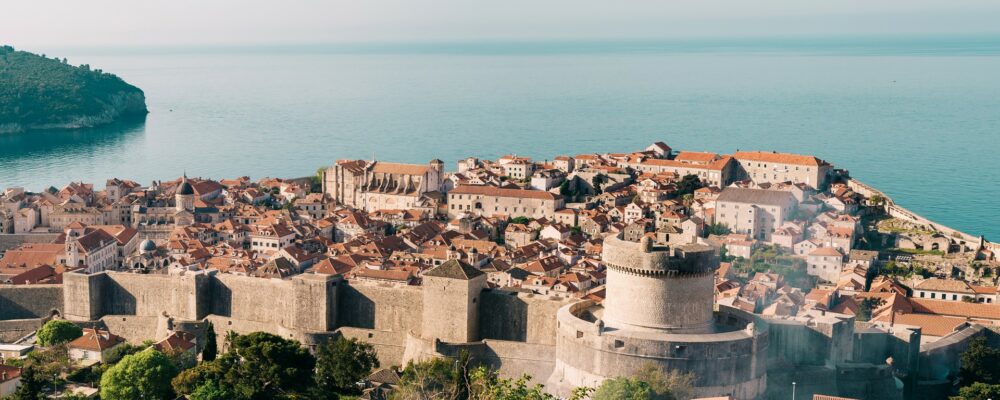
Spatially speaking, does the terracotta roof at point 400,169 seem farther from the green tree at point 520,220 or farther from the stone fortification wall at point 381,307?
the stone fortification wall at point 381,307

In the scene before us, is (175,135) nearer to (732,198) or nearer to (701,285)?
(732,198)

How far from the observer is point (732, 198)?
132ft

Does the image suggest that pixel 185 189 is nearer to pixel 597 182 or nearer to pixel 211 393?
pixel 597 182

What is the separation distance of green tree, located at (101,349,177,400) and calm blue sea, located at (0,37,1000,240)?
3688 cm

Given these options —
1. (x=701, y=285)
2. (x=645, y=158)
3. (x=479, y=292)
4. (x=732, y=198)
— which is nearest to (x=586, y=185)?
(x=645, y=158)

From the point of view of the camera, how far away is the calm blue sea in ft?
223

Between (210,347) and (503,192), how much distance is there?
74.9ft

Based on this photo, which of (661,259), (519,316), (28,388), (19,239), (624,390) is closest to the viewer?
(624,390)

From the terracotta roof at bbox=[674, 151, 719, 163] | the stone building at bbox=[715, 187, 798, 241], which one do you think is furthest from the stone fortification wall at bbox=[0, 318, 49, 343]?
the terracotta roof at bbox=[674, 151, 719, 163]

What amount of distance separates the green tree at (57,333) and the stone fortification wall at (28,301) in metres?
2.74

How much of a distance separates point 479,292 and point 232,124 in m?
78.6

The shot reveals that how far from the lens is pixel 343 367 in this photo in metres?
20.8

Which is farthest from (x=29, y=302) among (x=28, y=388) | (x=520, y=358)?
(x=520, y=358)

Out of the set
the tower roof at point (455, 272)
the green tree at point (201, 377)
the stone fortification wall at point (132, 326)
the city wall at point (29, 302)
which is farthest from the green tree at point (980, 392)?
the city wall at point (29, 302)
